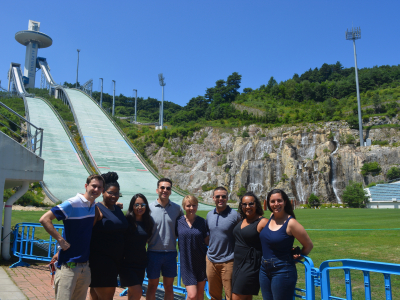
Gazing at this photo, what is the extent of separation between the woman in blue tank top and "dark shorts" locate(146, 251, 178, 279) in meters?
1.20

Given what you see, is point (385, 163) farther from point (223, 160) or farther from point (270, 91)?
point (270, 91)

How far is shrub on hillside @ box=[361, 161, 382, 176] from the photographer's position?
102 feet

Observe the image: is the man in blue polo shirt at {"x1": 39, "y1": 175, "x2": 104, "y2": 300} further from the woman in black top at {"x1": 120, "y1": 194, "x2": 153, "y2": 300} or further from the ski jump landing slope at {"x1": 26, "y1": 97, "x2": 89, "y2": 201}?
the ski jump landing slope at {"x1": 26, "y1": 97, "x2": 89, "y2": 201}

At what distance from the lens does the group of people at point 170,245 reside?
3111 mm

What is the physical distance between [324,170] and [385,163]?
6.81m

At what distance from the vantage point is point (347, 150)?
106ft

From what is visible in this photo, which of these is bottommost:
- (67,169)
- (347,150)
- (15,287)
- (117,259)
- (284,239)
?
(15,287)

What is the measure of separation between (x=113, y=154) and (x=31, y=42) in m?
51.0

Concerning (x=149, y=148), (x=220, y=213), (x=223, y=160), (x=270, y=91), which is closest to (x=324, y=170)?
(x=223, y=160)

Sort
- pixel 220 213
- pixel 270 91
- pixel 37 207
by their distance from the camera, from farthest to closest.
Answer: pixel 270 91
pixel 37 207
pixel 220 213

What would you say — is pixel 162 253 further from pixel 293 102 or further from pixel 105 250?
pixel 293 102

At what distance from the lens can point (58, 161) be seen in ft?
84.8

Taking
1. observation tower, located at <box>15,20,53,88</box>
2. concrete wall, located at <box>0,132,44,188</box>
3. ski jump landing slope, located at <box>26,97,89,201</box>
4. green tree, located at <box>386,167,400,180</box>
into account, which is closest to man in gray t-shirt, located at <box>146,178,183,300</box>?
concrete wall, located at <box>0,132,44,188</box>

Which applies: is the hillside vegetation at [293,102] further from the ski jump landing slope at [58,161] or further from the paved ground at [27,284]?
→ the paved ground at [27,284]
